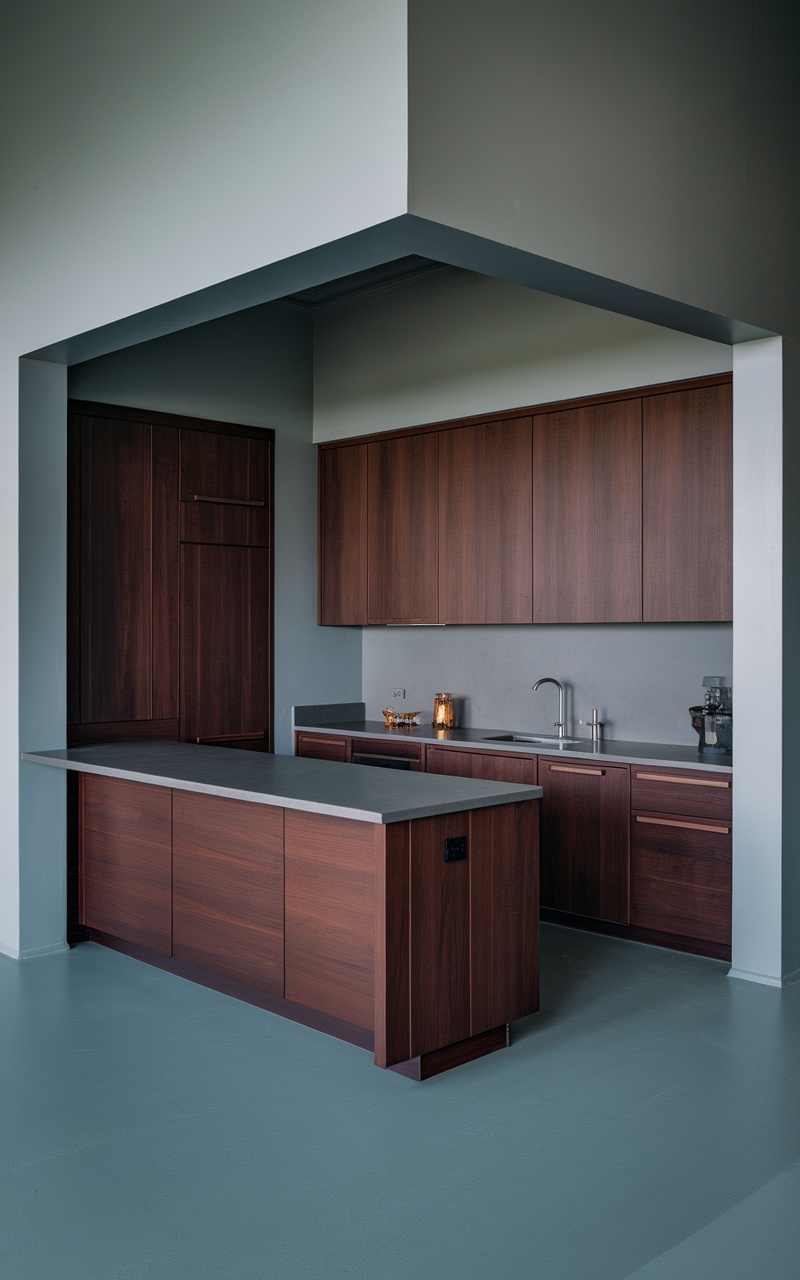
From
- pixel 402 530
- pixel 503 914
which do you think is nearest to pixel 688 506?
pixel 402 530

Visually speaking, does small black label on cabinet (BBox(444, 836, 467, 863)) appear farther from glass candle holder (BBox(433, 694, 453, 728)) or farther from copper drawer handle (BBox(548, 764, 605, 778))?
glass candle holder (BBox(433, 694, 453, 728))

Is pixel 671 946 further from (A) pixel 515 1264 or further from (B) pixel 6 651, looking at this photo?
(B) pixel 6 651

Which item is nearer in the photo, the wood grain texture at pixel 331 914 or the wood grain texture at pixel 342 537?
the wood grain texture at pixel 331 914

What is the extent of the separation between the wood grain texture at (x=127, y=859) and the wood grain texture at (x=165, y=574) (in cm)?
86

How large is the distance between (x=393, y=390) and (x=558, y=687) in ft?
6.31

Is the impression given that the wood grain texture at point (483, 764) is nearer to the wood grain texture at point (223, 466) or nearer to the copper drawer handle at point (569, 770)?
the copper drawer handle at point (569, 770)

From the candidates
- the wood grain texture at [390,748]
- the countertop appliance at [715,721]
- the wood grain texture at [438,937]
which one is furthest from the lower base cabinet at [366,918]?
the wood grain texture at [390,748]

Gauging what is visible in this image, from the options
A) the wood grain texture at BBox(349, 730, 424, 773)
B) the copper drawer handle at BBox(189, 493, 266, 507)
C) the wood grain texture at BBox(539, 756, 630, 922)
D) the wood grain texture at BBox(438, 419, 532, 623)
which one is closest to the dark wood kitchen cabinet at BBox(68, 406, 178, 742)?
the copper drawer handle at BBox(189, 493, 266, 507)

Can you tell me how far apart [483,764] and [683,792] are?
42.3 inches

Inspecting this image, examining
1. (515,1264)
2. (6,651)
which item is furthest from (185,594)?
(515,1264)

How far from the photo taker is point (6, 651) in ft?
15.3

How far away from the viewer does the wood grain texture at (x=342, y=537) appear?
20.5ft

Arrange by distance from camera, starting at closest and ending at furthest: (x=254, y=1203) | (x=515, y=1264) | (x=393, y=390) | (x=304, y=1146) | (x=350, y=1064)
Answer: (x=515, y=1264) < (x=254, y=1203) < (x=304, y=1146) < (x=350, y=1064) < (x=393, y=390)

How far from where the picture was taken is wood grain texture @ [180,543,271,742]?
570cm
